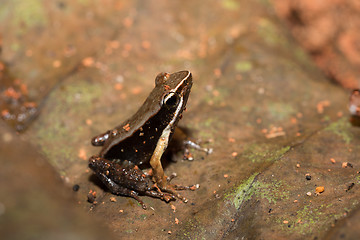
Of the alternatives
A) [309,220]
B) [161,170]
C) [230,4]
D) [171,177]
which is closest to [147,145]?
[161,170]

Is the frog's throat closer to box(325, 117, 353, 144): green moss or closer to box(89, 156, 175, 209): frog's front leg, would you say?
box(89, 156, 175, 209): frog's front leg

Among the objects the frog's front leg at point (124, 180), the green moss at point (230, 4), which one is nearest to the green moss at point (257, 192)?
the frog's front leg at point (124, 180)

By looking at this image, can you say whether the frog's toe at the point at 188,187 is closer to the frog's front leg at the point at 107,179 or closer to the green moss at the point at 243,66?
the frog's front leg at the point at 107,179

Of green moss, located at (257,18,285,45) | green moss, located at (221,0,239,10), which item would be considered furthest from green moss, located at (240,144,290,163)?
green moss, located at (221,0,239,10)

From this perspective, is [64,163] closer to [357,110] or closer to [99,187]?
[99,187]

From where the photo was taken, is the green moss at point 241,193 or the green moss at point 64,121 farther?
the green moss at point 64,121

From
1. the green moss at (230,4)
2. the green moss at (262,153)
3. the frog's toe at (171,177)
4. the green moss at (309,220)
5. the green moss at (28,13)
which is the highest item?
the green moss at (28,13)
